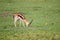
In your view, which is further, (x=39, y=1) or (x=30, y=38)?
(x=39, y=1)

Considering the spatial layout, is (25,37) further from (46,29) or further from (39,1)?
(39,1)

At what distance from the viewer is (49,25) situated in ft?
49.7

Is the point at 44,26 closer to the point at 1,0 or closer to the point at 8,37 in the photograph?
the point at 8,37

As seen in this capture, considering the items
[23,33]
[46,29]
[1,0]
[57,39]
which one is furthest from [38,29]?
[1,0]

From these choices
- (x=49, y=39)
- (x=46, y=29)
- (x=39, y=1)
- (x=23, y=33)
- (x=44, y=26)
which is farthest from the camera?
(x=39, y=1)

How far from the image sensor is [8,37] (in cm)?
1182

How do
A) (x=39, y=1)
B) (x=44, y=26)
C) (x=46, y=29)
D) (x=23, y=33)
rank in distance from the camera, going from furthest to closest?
(x=39, y=1) < (x=44, y=26) < (x=46, y=29) < (x=23, y=33)

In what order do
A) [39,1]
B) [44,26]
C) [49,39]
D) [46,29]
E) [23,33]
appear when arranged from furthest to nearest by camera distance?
[39,1]
[44,26]
[46,29]
[23,33]
[49,39]

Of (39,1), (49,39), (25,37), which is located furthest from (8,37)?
(39,1)

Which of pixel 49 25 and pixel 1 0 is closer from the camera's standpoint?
pixel 49 25

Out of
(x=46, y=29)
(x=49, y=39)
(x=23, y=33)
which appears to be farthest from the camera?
(x=46, y=29)

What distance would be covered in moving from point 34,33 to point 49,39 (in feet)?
4.83

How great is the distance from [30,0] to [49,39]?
19.7 m

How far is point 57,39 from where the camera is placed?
11.7m
